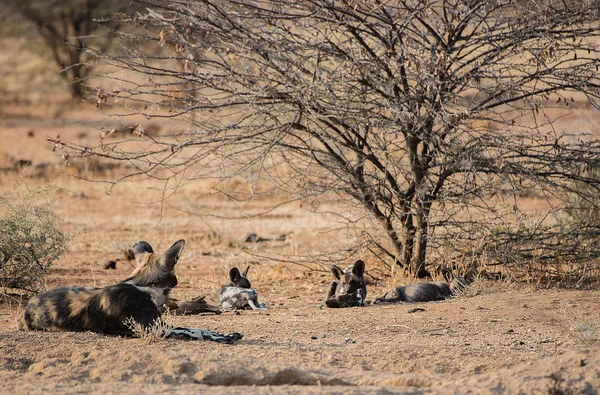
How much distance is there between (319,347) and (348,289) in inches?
94.3

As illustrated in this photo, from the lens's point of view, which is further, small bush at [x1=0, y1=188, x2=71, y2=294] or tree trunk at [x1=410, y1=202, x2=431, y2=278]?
tree trunk at [x1=410, y1=202, x2=431, y2=278]

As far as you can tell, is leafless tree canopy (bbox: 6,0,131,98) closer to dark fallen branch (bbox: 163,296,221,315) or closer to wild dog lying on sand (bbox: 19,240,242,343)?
dark fallen branch (bbox: 163,296,221,315)

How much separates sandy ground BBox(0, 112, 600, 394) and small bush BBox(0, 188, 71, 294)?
31 cm

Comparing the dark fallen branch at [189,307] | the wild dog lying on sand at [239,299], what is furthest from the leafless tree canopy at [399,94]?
the dark fallen branch at [189,307]

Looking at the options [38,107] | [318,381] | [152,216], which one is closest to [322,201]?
[318,381]

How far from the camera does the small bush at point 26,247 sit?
312 inches

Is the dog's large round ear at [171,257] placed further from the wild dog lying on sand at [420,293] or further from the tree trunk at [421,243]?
the tree trunk at [421,243]

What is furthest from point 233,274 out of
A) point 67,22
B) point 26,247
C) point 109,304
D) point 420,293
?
point 67,22

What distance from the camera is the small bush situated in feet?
26.0

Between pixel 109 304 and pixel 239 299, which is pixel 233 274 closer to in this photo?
pixel 239 299

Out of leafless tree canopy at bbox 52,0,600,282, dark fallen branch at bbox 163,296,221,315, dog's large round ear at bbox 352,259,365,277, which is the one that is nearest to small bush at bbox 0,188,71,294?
leafless tree canopy at bbox 52,0,600,282

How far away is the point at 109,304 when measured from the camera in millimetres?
5664

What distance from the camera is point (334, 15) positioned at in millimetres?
7875

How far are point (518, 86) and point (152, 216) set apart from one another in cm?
774
